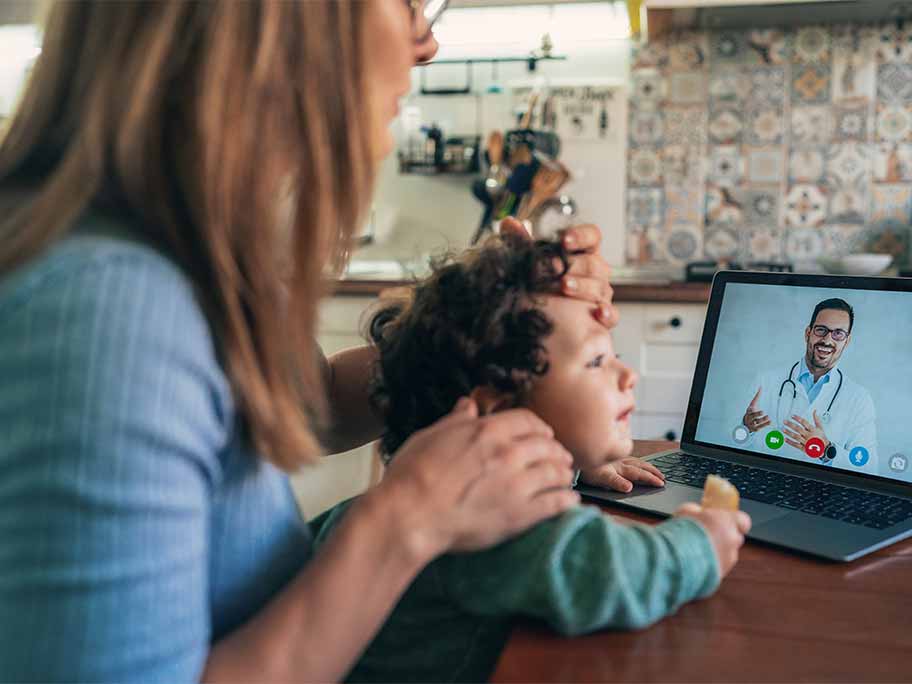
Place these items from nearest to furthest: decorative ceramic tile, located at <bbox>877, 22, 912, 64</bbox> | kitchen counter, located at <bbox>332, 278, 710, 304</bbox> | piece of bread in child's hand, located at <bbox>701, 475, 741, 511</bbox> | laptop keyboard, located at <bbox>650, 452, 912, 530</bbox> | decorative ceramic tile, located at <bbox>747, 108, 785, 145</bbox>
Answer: piece of bread in child's hand, located at <bbox>701, 475, 741, 511</bbox>, laptop keyboard, located at <bbox>650, 452, 912, 530</bbox>, kitchen counter, located at <bbox>332, 278, 710, 304</bbox>, decorative ceramic tile, located at <bbox>877, 22, 912, 64</bbox>, decorative ceramic tile, located at <bbox>747, 108, 785, 145</bbox>

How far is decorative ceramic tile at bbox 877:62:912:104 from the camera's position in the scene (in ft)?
8.56

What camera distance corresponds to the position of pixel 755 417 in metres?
1.06

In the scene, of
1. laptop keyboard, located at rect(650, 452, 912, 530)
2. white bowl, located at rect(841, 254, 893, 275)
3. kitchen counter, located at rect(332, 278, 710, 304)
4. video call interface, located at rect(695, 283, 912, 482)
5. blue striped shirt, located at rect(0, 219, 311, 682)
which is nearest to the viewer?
blue striped shirt, located at rect(0, 219, 311, 682)

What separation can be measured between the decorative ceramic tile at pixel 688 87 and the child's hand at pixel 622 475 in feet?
6.68

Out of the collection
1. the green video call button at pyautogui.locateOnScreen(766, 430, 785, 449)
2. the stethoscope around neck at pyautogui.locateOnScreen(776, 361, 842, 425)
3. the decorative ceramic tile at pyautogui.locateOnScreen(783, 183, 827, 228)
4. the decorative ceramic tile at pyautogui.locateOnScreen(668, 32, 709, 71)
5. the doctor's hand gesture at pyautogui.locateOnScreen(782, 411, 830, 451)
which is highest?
the decorative ceramic tile at pyautogui.locateOnScreen(668, 32, 709, 71)

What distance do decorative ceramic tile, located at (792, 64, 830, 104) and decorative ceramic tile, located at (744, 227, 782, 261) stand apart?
1.32 ft

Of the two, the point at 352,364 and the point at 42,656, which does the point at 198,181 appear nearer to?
the point at 42,656

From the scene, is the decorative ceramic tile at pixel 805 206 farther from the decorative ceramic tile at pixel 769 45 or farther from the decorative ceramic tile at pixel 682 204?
the decorative ceramic tile at pixel 769 45

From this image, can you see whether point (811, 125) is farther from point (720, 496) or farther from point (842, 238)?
point (720, 496)

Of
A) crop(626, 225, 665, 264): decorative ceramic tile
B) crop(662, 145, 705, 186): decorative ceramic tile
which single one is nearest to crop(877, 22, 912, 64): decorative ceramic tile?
crop(662, 145, 705, 186): decorative ceramic tile

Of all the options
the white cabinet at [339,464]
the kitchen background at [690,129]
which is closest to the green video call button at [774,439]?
the white cabinet at [339,464]

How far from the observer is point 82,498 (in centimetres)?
46

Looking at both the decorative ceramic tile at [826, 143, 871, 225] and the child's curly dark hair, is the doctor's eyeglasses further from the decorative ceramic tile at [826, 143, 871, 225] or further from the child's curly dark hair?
the decorative ceramic tile at [826, 143, 871, 225]

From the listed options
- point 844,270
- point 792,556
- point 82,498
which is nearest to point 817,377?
point 792,556
